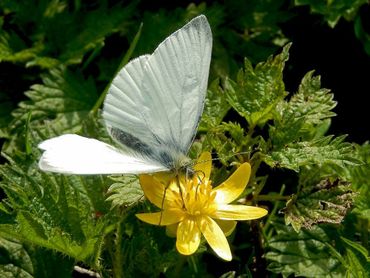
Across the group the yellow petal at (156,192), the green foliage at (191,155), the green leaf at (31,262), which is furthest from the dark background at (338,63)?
the green leaf at (31,262)

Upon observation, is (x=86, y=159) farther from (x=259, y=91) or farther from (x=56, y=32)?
(x=56, y=32)

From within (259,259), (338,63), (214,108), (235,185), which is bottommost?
(259,259)

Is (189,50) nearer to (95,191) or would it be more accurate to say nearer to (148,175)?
(148,175)

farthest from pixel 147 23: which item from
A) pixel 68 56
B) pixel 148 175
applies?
pixel 148 175

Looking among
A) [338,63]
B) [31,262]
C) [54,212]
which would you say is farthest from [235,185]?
[338,63]

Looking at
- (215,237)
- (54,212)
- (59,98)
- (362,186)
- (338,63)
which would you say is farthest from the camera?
(338,63)

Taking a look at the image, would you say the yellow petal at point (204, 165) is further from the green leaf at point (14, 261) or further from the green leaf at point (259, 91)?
the green leaf at point (14, 261)

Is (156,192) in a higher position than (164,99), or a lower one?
lower

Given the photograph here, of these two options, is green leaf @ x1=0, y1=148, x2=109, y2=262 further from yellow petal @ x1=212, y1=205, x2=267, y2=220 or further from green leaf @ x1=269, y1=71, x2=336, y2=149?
green leaf @ x1=269, y1=71, x2=336, y2=149
